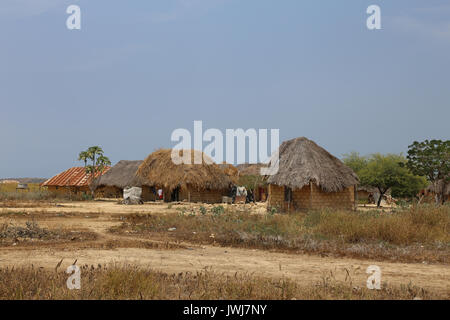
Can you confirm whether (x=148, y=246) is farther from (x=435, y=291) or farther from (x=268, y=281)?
(x=435, y=291)

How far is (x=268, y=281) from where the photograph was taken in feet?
20.1

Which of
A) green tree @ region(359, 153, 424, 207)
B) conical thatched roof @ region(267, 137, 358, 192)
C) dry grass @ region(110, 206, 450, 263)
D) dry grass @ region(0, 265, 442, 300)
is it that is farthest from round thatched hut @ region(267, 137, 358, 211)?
dry grass @ region(0, 265, 442, 300)

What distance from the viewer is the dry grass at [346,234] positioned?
9.34 meters

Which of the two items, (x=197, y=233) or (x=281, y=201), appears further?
(x=281, y=201)

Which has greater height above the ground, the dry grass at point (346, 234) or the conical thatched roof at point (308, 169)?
the conical thatched roof at point (308, 169)

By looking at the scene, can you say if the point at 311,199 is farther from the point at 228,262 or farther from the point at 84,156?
the point at 84,156

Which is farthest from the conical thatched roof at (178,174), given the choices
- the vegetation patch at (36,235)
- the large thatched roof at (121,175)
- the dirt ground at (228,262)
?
the dirt ground at (228,262)

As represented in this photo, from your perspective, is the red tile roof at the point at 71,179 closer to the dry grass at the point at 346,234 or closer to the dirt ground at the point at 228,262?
the dry grass at the point at 346,234

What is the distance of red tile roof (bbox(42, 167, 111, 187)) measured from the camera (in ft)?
150

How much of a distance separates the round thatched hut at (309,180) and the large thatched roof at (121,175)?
66.0 feet

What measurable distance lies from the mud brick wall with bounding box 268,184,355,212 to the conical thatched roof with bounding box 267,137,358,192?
0.51 metres

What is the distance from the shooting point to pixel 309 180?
20.5m

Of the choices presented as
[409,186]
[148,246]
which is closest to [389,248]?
[148,246]
